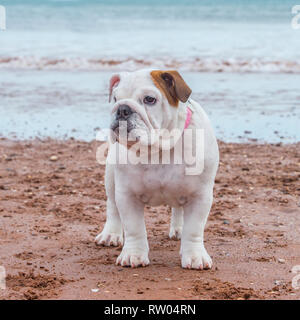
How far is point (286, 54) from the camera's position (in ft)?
58.9

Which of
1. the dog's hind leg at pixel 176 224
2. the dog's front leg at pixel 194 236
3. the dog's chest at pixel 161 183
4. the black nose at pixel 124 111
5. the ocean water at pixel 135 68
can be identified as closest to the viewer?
the black nose at pixel 124 111

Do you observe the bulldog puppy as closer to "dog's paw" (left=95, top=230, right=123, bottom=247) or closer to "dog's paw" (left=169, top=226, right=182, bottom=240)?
"dog's paw" (left=95, top=230, right=123, bottom=247)

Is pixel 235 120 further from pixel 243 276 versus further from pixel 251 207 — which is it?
pixel 243 276

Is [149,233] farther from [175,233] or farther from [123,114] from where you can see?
[123,114]

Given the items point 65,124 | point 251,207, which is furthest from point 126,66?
point 251,207

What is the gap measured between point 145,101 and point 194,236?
0.98m

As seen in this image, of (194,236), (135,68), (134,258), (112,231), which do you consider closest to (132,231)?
(134,258)

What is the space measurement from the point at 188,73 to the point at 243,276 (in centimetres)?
1239

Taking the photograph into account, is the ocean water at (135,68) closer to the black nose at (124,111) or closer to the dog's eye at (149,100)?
the dog's eye at (149,100)

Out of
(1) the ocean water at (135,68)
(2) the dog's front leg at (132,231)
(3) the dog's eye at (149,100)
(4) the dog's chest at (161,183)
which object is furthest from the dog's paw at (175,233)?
(1) the ocean water at (135,68)

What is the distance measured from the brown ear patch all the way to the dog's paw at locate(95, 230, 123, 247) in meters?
1.41

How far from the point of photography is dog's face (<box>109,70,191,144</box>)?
3449 millimetres

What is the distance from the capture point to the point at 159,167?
3.74 metres

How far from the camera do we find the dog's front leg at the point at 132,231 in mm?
3916
